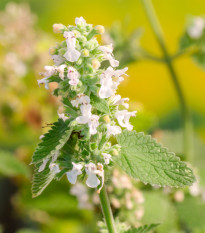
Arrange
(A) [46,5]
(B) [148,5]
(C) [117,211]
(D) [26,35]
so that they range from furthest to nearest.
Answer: (A) [46,5]
(D) [26,35]
(B) [148,5]
(C) [117,211]

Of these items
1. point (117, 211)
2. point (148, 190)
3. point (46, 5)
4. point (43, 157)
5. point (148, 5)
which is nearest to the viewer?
point (43, 157)

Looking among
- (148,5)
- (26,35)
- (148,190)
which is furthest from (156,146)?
(26,35)

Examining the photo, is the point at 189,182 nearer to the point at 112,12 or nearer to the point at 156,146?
the point at 156,146

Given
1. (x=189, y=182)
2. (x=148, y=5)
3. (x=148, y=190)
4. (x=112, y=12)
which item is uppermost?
(x=112, y=12)

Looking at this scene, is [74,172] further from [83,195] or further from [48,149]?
[83,195]

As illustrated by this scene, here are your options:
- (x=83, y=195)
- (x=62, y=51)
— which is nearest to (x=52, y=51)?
(x=62, y=51)
